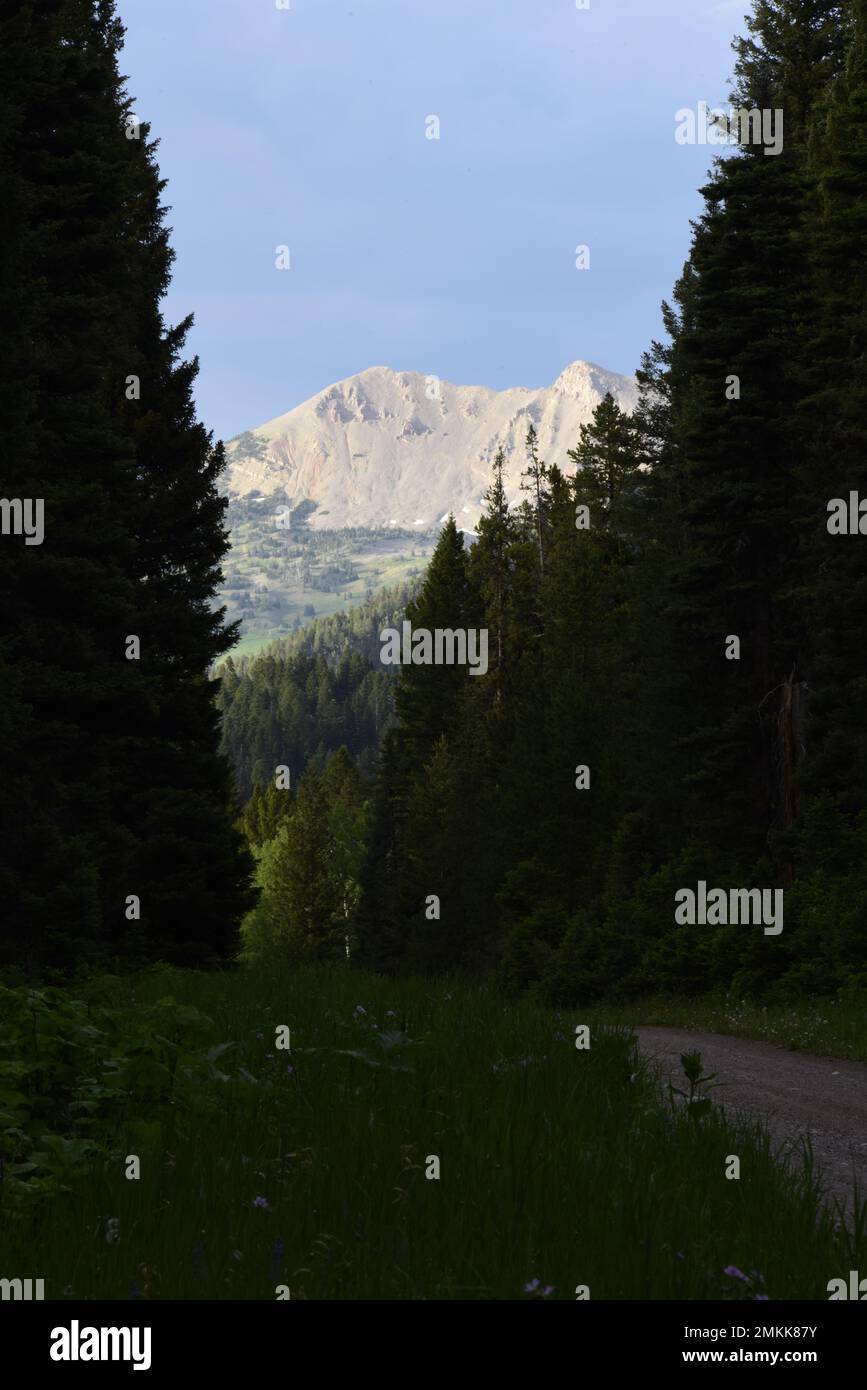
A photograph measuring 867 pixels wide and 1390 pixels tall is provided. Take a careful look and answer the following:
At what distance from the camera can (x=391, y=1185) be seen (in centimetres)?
529

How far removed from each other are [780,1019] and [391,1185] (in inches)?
508

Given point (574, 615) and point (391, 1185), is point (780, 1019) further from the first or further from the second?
point (574, 615)

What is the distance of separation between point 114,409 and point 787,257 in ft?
53.0

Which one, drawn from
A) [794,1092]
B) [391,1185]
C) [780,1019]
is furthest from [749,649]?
[391,1185]

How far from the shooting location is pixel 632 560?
205 ft

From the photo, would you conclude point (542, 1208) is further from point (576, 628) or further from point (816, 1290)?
point (576, 628)

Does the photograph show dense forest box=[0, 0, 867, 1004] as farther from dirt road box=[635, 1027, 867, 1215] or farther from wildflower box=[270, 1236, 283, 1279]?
wildflower box=[270, 1236, 283, 1279]

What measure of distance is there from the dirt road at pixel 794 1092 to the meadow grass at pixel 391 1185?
3.40 feet

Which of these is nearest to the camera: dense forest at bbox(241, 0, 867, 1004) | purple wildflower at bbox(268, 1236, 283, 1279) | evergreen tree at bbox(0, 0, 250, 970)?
purple wildflower at bbox(268, 1236, 283, 1279)

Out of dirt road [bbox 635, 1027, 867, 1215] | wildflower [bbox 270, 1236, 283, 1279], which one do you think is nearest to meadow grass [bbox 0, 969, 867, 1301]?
wildflower [bbox 270, 1236, 283, 1279]

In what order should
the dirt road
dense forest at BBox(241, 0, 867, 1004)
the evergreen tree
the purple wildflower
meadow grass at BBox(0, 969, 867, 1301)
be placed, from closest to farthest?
the purple wildflower
meadow grass at BBox(0, 969, 867, 1301)
the dirt road
the evergreen tree
dense forest at BBox(241, 0, 867, 1004)

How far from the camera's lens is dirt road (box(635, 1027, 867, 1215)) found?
8.12m

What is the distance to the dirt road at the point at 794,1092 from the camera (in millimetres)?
8117

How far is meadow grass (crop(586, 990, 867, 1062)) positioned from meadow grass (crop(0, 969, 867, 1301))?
20.5ft
